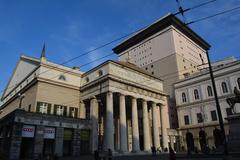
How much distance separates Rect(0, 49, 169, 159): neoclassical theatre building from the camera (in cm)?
2855

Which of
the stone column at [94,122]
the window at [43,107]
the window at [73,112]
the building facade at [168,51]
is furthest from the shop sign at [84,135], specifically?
the building facade at [168,51]

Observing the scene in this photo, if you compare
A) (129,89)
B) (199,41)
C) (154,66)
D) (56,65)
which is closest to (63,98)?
(56,65)

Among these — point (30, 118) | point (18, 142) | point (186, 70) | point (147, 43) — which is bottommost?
point (18, 142)

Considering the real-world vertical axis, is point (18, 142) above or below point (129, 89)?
below

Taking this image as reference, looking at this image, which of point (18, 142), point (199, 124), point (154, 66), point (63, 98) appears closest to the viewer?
point (18, 142)

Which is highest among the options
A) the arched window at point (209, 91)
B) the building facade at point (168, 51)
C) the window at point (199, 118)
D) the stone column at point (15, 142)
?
the building facade at point (168, 51)

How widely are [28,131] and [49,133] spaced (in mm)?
3075

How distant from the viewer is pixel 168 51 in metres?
63.9

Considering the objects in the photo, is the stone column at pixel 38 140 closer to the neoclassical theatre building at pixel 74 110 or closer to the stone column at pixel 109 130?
the neoclassical theatre building at pixel 74 110

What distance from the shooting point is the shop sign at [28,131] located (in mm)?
27572

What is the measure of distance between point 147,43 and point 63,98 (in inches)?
1603

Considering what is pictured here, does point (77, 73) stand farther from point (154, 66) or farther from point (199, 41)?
point (199, 41)

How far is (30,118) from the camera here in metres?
28.5

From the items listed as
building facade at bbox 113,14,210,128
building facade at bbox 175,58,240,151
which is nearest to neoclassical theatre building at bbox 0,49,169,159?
building facade at bbox 175,58,240,151
